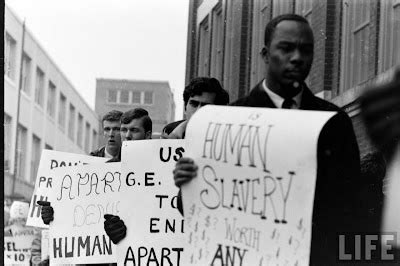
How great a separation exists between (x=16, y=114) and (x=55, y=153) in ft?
94.7

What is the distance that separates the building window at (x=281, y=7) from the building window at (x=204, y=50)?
96.9 inches

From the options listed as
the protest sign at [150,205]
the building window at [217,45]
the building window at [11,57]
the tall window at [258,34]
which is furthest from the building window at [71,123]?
the protest sign at [150,205]

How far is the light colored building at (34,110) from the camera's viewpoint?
117 ft

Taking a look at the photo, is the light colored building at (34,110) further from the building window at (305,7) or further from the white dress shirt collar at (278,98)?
the white dress shirt collar at (278,98)

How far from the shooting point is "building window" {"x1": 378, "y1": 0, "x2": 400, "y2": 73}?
33.9 feet

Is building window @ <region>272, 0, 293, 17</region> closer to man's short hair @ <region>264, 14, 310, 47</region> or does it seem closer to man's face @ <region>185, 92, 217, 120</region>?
man's face @ <region>185, 92, 217, 120</region>

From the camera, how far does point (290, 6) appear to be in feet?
42.4

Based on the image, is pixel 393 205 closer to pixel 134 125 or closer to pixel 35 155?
pixel 134 125

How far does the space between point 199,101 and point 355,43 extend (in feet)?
18.9

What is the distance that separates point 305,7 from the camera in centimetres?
1249

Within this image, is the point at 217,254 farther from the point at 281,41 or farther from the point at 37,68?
the point at 37,68

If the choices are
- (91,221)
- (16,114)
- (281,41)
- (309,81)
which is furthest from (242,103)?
(16,114)

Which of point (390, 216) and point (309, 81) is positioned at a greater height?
point (309, 81)

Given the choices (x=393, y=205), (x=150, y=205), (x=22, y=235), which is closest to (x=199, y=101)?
(x=150, y=205)
